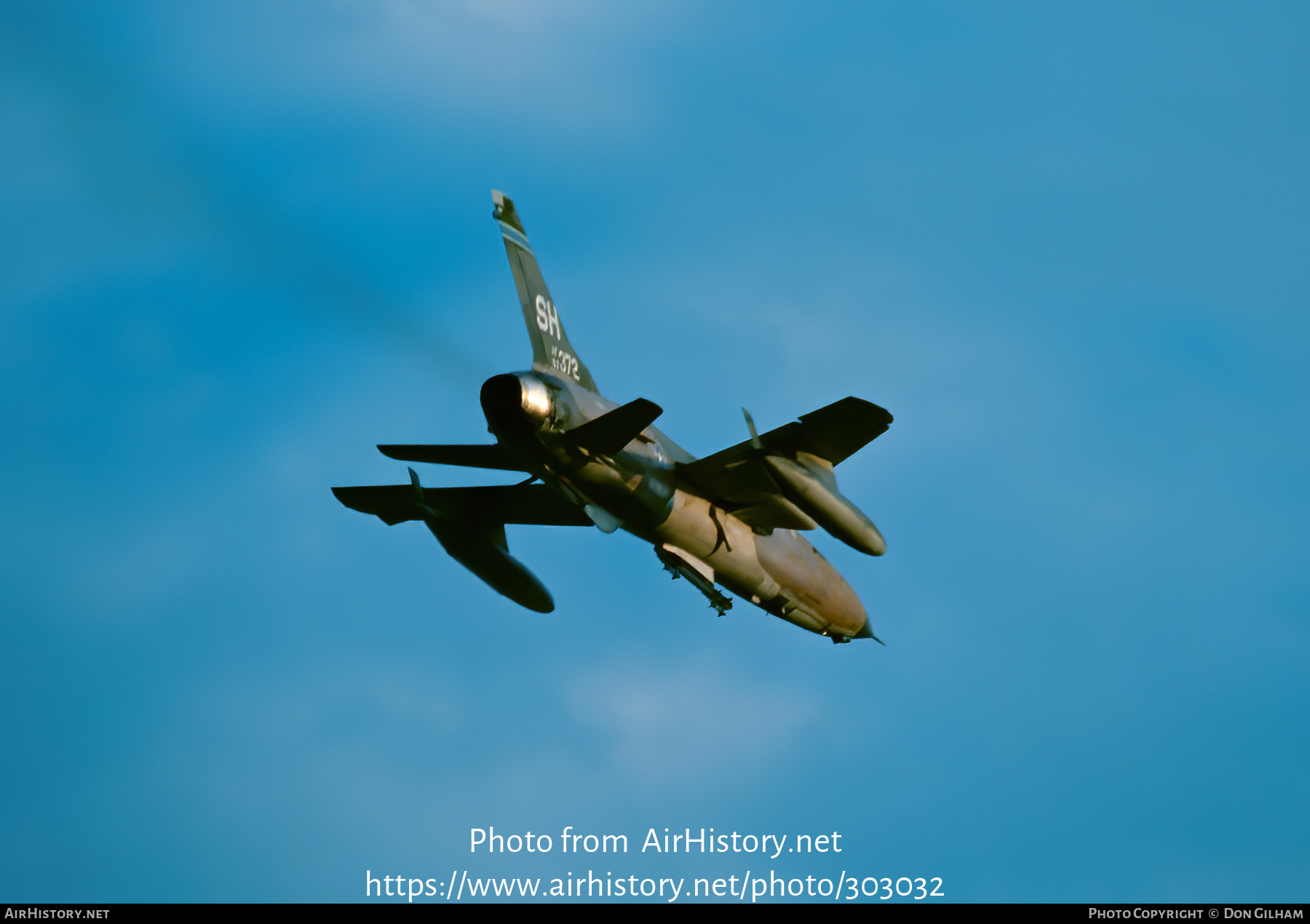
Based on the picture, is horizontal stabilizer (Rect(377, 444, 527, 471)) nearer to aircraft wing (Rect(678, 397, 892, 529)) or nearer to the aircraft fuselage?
the aircraft fuselage

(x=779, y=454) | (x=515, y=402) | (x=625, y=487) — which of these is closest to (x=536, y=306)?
(x=515, y=402)

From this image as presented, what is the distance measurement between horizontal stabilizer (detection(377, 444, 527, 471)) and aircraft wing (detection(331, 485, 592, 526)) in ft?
6.88

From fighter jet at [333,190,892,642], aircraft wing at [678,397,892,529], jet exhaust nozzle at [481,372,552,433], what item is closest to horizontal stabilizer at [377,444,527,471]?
fighter jet at [333,190,892,642]

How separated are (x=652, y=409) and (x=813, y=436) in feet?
9.91

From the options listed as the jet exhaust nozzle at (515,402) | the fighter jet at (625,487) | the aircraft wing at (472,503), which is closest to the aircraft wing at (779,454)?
the fighter jet at (625,487)

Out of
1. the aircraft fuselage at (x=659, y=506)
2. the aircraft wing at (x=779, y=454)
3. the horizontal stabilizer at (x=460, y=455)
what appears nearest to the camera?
the aircraft fuselage at (x=659, y=506)

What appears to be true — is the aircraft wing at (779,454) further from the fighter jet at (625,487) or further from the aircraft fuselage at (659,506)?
the aircraft fuselage at (659,506)

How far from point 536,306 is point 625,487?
332 centimetres

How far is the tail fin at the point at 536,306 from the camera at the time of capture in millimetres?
19406

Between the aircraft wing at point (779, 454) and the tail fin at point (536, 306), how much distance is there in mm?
2556

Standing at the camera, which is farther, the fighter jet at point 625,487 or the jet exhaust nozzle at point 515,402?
the fighter jet at point 625,487
